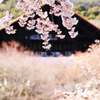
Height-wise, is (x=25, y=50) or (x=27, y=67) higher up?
(x=27, y=67)

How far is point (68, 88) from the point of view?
643 centimetres

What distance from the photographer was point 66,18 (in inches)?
99.8

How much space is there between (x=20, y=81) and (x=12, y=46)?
3433mm

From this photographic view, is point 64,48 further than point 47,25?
Yes

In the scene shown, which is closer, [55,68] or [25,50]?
[55,68]

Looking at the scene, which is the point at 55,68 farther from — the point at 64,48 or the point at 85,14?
the point at 85,14

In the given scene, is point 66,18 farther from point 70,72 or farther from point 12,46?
point 12,46

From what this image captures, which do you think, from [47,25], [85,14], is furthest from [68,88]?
[85,14]

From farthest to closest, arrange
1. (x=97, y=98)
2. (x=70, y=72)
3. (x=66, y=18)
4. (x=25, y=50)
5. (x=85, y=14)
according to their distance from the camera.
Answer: (x=85, y=14) → (x=25, y=50) → (x=70, y=72) → (x=97, y=98) → (x=66, y=18)

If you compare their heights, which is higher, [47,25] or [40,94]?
[47,25]

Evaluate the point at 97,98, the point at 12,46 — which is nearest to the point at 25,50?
the point at 12,46

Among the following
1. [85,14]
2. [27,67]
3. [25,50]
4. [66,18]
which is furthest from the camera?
[85,14]

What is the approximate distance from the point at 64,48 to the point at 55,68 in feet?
7.16

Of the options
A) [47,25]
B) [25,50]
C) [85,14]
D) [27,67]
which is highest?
[47,25]
